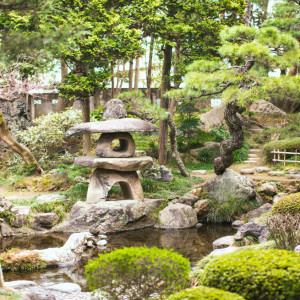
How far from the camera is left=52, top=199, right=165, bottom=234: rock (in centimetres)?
997

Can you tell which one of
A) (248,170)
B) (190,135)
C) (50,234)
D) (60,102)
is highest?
(60,102)

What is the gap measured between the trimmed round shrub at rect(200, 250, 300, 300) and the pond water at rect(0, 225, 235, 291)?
152 inches

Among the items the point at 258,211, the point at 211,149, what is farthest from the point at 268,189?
the point at 211,149

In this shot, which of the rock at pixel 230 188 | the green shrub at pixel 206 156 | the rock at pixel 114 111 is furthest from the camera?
the green shrub at pixel 206 156

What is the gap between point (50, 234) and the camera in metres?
9.95

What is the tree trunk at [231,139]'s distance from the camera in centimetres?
1099

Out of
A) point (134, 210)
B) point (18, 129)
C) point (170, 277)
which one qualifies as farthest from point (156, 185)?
point (170, 277)

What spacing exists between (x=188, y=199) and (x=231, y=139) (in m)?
2.06

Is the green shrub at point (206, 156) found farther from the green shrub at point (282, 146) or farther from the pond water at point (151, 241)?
the pond water at point (151, 241)

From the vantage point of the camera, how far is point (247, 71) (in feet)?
33.2

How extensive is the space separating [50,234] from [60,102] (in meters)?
10.1

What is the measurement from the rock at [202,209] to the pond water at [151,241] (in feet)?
1.54

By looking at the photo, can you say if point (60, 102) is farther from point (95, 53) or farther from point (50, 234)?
point (50, 234)

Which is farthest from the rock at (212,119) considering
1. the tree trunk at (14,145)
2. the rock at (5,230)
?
the rock at (5,230)
